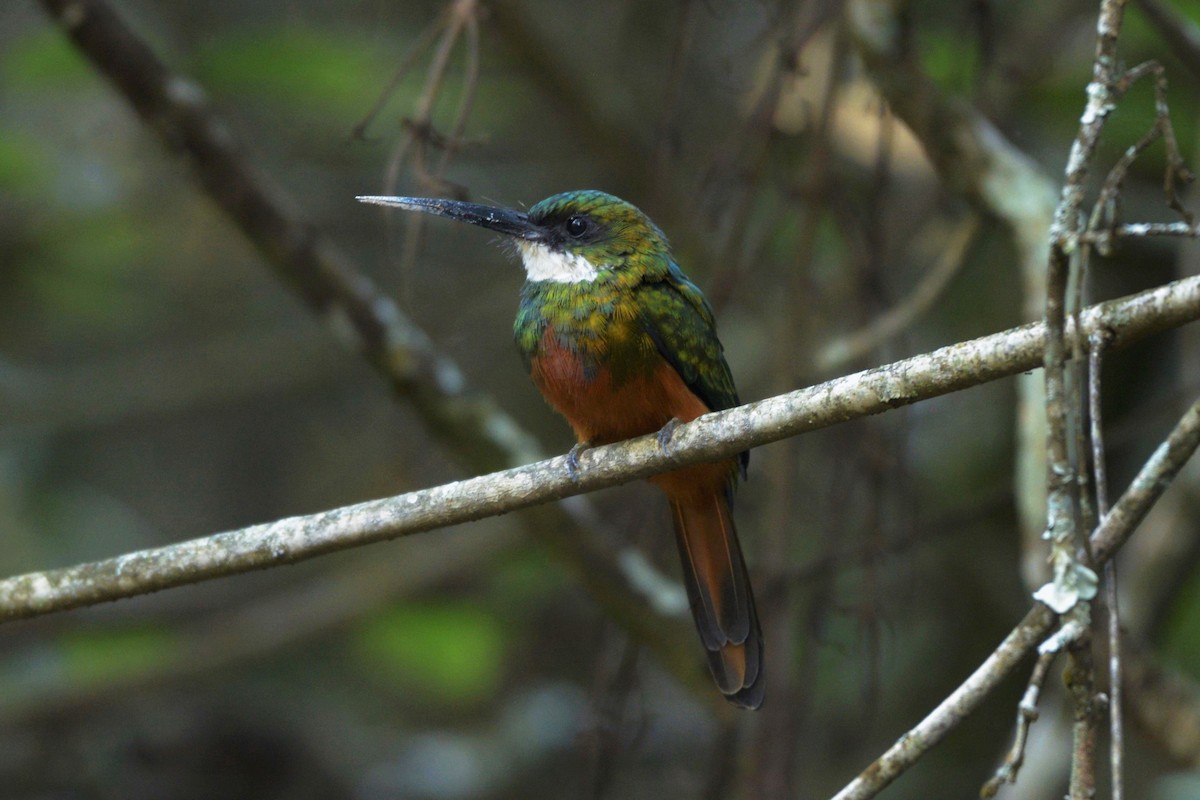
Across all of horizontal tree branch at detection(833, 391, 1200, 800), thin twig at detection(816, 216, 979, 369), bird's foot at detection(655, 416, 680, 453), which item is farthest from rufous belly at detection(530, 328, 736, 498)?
horizontal tree branch at detection(833, 391, 1200, 800)

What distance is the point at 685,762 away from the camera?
4.50 m

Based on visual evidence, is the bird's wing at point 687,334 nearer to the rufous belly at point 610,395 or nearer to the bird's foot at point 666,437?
the rufous belly at point 610,395

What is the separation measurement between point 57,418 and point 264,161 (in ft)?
4.13

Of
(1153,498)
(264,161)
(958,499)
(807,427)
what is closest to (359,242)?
(264,161)

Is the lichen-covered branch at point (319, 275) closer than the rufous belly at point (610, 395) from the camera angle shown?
No

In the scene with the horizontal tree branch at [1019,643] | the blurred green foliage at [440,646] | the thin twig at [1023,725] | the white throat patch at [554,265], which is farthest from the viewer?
the blurred green foliage at [440,646]

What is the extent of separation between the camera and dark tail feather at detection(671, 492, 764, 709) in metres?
2.48

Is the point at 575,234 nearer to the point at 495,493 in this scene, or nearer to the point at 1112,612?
the point at 495,493

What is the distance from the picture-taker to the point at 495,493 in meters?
2.00

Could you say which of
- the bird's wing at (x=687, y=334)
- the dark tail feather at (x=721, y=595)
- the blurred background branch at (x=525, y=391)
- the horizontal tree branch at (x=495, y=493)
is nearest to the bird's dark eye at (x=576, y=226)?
the bird's wing at (x=687, y=334)

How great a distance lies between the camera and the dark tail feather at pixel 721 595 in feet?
8.14

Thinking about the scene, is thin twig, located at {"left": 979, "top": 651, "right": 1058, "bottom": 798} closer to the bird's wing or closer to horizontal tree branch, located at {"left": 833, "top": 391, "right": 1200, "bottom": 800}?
horizontal tree branch, located at {"left": 833, "top": 391, "right": 1200, "bottom": 800}

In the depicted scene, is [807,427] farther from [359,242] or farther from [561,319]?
[359,242]

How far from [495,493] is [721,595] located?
76 centimetres
